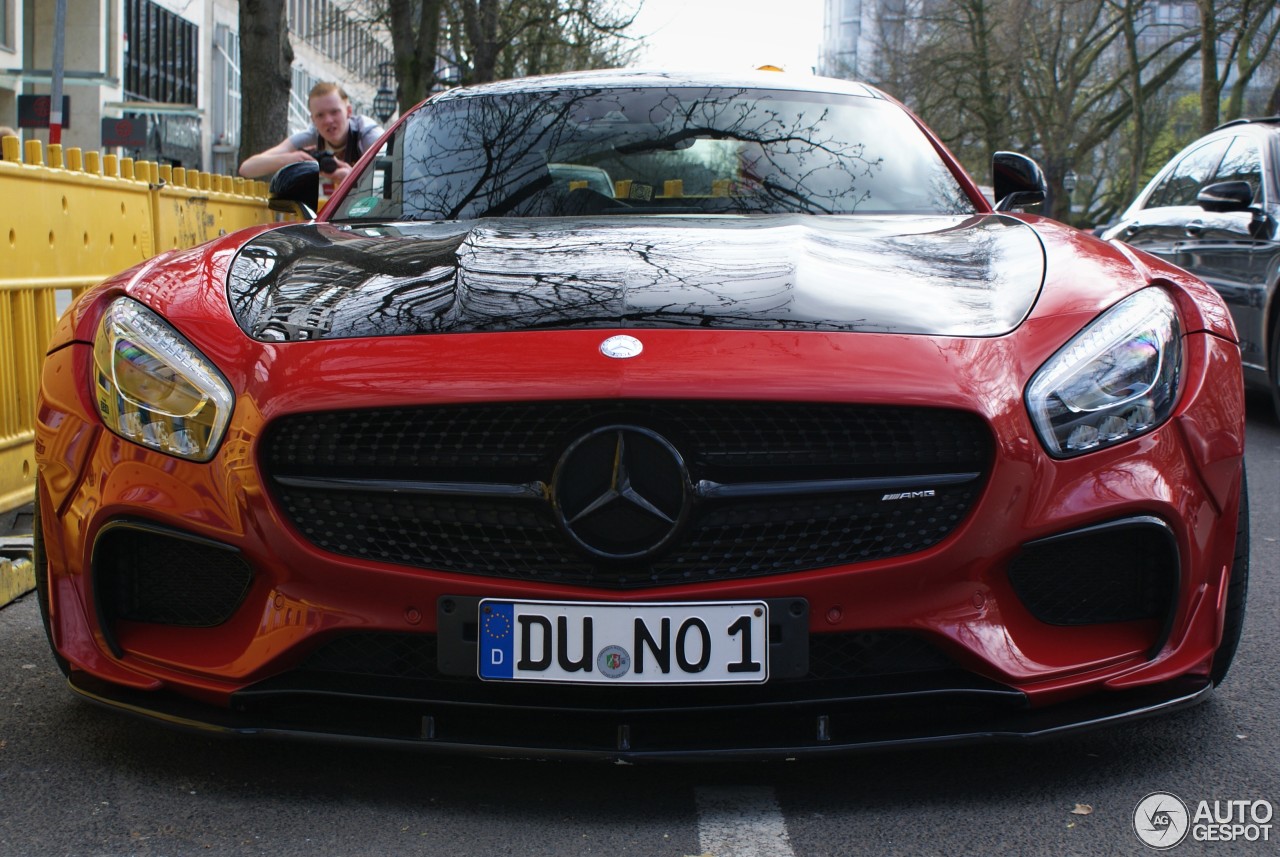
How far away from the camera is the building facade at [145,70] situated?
35406 mm

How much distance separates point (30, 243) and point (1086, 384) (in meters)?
4.39

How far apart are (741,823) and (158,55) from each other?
44.0 metres

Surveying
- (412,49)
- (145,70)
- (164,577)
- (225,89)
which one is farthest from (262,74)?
(225,89)

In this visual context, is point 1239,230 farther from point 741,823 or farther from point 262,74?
point 262,74

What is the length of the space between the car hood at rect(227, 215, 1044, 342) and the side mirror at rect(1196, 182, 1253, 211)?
4621 millimetres

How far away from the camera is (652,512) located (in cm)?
268

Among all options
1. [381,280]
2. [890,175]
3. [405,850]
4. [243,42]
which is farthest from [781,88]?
[243,42]

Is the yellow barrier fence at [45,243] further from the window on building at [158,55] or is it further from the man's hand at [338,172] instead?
the window on building at [158,55]

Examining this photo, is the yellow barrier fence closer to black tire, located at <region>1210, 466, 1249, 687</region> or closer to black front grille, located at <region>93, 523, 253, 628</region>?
black front grille, located at <region>93, 523, 253, 628</region>

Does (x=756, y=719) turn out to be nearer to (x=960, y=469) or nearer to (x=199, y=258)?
(x=960, y=469)

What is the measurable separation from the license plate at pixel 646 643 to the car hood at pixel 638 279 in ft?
1.60

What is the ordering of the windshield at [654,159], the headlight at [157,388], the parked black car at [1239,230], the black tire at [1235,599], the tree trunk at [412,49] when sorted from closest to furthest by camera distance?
1. the headlight at [157,388]
2. the black tire at [1235,599]
3. the windshield at [654,159]
4. the parked black car at [1239,230]
5. the tree trunk at [412,49]

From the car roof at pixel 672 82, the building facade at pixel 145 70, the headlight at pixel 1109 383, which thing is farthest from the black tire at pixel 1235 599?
the building facade at pixel 145 70

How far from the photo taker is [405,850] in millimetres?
2609
